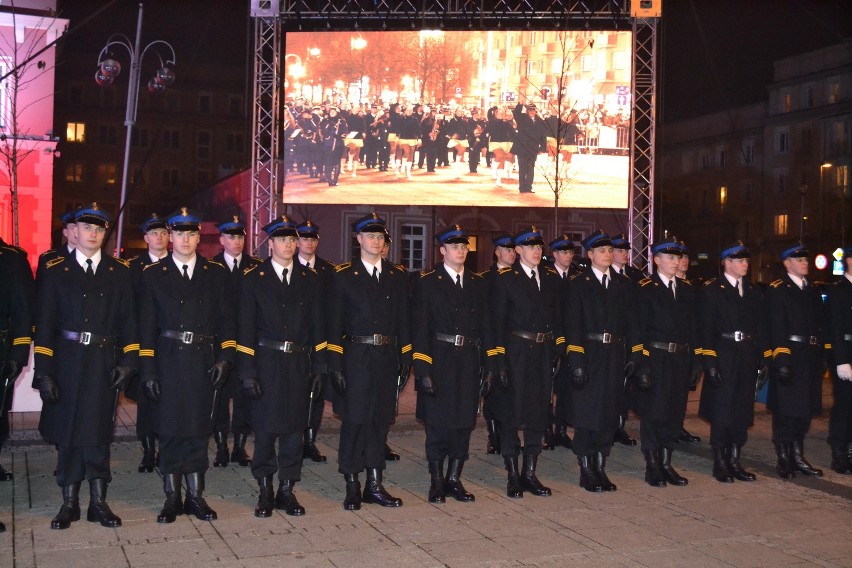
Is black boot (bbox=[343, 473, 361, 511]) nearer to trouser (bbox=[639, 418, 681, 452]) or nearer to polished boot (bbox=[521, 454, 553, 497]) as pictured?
polished boot (bbox=[521, 454, 553, 497])

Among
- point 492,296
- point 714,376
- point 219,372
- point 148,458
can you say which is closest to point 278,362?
point 219,372

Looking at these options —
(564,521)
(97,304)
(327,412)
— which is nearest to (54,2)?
(327,412)

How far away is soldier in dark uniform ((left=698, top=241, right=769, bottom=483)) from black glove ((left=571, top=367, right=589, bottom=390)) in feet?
4.51

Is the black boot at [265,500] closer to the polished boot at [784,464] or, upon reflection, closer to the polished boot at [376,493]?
the polished boot at [376,493]

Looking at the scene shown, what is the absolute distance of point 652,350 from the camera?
920 centimetres

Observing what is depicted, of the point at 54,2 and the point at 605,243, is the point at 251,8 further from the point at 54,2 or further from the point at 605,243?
the point at 605,243

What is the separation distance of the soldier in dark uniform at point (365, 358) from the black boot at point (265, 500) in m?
0.60

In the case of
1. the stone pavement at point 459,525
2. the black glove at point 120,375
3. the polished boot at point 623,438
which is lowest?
the stone pavement at point 459,525

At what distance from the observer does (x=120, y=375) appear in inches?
287

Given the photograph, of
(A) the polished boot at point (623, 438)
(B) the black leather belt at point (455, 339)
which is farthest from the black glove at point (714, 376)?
(B) the black leather belt at point (455, 339)

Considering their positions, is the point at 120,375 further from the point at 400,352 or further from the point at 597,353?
the point at 597,353

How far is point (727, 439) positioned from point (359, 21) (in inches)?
666

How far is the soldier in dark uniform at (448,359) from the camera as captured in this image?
8.17m

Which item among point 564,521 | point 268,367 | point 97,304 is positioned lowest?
point 564,521
